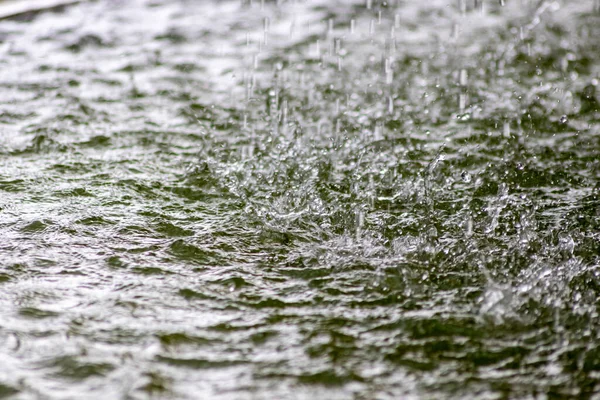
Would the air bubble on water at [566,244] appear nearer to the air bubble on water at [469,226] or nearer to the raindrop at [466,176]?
the air bubble on water at [469,226]

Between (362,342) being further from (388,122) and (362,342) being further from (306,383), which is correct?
(388,122)

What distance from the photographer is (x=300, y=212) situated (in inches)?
127

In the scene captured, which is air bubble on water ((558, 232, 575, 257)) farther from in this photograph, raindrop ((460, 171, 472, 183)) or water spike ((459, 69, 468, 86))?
water spike ((459, 69, 468, 86))

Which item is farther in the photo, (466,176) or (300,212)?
(466,176)

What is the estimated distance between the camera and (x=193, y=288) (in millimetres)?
2641

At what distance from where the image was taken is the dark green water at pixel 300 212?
226 centimetres

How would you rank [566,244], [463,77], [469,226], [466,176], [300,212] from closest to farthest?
1. [566,244]
2. [469,226]
3. [300,212]
4. [466,176]
5. [463,77]

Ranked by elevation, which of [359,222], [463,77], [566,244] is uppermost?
[463,77]

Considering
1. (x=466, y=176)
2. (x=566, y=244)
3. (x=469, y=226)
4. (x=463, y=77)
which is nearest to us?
(x=566, y=244)

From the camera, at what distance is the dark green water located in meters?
2.26

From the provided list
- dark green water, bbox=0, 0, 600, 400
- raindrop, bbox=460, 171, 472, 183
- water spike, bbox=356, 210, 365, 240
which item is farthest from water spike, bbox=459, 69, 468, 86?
water spike, bbox=356, 210, 365, 240

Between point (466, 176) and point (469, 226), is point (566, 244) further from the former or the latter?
point (466, 176)

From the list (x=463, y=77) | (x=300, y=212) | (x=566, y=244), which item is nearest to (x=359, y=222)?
(x=300, y=212)

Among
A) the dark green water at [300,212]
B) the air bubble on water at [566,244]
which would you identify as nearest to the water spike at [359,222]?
the dark green water at [300,212]
